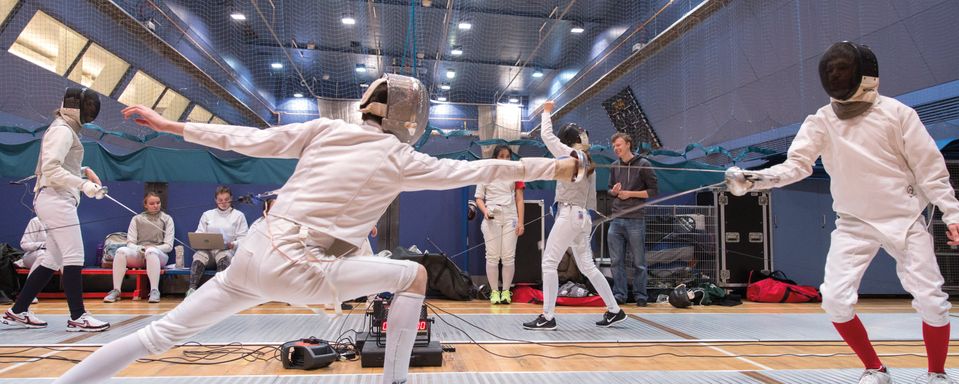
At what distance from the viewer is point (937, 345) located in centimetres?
231

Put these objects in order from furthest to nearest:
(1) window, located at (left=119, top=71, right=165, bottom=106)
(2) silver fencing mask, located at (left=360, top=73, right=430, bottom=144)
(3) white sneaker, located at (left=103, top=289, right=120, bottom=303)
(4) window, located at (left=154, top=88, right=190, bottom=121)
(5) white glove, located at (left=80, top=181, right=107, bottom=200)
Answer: (4) window, located at (left=154, top=88, right=190, bottom=121) < (1) window, located at (left=119, top=71, right=165, bottom=106) < (3) white sneaker, located at (left=103, top=289, right=120, bottom=303) < (5) white glove, located at (left=80, top=181, right=107, bottom=200) < (2) silver fencing mask, located at (left=360, top=73, right=430, bottom=144)

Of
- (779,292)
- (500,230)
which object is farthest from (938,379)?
(779,292)

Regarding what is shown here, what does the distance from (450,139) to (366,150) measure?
18.7 feet

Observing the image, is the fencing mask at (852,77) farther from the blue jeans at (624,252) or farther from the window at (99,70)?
the window at (99,70)

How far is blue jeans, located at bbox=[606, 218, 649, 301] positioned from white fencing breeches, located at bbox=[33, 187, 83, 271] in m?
4.45

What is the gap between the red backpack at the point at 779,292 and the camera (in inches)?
240

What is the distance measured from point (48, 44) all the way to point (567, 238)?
311 inches

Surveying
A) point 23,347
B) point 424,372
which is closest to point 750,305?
point 424,372

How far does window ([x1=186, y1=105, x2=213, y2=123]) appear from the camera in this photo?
33.7 ft

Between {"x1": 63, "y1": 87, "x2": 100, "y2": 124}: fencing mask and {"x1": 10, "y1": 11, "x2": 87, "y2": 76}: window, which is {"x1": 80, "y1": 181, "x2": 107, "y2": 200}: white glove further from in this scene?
{"x1": 10, "y1": 11, "x2": 87, "y2": 76}: window

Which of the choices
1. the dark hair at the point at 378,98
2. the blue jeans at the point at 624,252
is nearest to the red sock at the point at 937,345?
the dark hair at the point at 378,98

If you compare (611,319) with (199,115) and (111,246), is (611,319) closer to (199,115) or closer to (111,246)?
(111,246)

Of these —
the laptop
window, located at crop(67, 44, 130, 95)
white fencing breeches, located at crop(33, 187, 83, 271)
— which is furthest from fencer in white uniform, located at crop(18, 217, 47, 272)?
window, located at crop(67, 44, 130, 95)

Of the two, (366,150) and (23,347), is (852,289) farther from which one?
(23,347)
